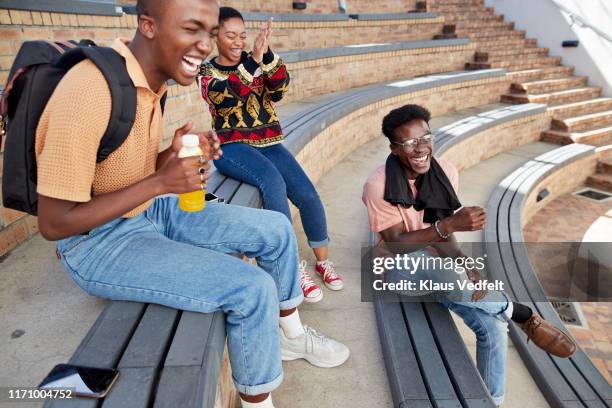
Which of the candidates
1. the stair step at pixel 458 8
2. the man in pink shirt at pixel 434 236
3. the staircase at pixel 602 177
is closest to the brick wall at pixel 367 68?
the stair step at pixel 458 8

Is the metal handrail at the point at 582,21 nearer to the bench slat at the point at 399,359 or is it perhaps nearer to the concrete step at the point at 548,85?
the concrete step at the point at 548,85

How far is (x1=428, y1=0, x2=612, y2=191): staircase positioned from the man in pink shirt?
7.16 m

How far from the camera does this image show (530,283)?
3.72m

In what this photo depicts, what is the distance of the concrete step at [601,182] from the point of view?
309 inches

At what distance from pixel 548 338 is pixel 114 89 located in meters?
2.46

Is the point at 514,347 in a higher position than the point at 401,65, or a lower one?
lower

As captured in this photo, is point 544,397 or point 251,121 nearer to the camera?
point 544,397

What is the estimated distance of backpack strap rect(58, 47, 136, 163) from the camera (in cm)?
131

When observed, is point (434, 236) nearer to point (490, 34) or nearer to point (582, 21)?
point (490, 34)

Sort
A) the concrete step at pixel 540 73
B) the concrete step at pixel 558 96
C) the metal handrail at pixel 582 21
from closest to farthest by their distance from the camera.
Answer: the concrete step at pixel 558 96 < the concrete step at pixel 540 73 < the metal handrail at pixel 582 21

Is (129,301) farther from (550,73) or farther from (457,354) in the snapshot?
(550,73)

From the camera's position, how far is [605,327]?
4113 millimetres

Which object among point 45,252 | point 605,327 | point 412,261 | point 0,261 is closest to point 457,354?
point 412,261

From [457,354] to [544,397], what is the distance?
0.91 m
